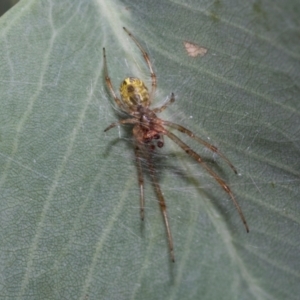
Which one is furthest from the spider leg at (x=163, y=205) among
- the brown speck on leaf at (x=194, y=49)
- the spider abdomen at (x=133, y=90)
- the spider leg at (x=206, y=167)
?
the brown speck on leaf at (x=194, y=49)

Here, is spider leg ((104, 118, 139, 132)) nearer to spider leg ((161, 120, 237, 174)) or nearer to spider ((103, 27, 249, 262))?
spider ((103, 27, 249, 262))

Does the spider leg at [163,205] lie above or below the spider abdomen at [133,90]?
below

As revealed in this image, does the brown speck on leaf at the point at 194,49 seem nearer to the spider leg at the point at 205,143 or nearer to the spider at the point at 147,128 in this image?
the spider at the point at 147,128

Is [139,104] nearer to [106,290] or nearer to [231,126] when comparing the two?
[231,126]

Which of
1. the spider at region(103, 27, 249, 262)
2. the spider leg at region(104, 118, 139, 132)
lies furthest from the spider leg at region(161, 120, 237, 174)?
the spider leg at region(104, 118, 139, 132)

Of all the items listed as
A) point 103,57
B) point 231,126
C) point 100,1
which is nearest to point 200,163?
point 231,126

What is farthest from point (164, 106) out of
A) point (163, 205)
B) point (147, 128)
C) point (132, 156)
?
point (163, 205)
